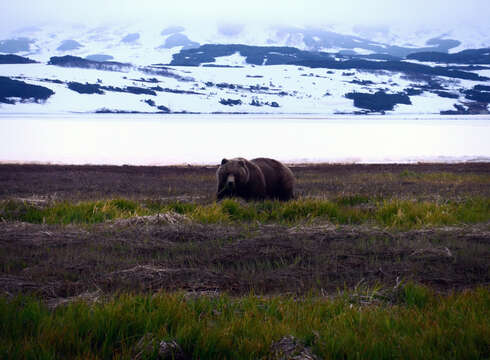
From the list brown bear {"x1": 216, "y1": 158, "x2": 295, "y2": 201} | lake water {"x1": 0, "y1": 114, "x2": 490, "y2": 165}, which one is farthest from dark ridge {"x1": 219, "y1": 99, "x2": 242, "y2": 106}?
brown bear {"x1": 216, "y1": 158, "x2": 295, "y2": 201}

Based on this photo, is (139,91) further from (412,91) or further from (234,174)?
(234,174)

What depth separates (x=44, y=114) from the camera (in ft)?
333

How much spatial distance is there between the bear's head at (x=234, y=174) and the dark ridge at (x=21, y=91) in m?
103

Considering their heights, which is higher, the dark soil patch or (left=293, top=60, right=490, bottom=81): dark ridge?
(left=293, top=60, right=490, bottom=81): dark ridge

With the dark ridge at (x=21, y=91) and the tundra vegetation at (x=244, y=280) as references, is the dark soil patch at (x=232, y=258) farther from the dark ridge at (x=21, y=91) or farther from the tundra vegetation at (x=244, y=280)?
the dark ridge at (x=21, y=91)

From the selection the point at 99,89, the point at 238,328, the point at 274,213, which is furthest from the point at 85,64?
the point at 238,328

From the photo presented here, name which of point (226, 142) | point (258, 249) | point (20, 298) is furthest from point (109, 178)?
point (226, 142)

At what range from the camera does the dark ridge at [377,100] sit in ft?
420

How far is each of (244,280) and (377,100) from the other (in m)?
131

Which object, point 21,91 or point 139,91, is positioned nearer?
point 21,91

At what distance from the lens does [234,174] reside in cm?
1288

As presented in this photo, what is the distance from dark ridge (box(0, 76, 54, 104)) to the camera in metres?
107

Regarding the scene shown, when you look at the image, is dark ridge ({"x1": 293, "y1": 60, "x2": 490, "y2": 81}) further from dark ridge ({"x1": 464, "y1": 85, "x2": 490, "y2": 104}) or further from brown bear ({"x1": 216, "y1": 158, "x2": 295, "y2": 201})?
brown bear ({"x1": 216, "y1": 158, "x2": 295, "y2": 201})

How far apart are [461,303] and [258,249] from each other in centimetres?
326
